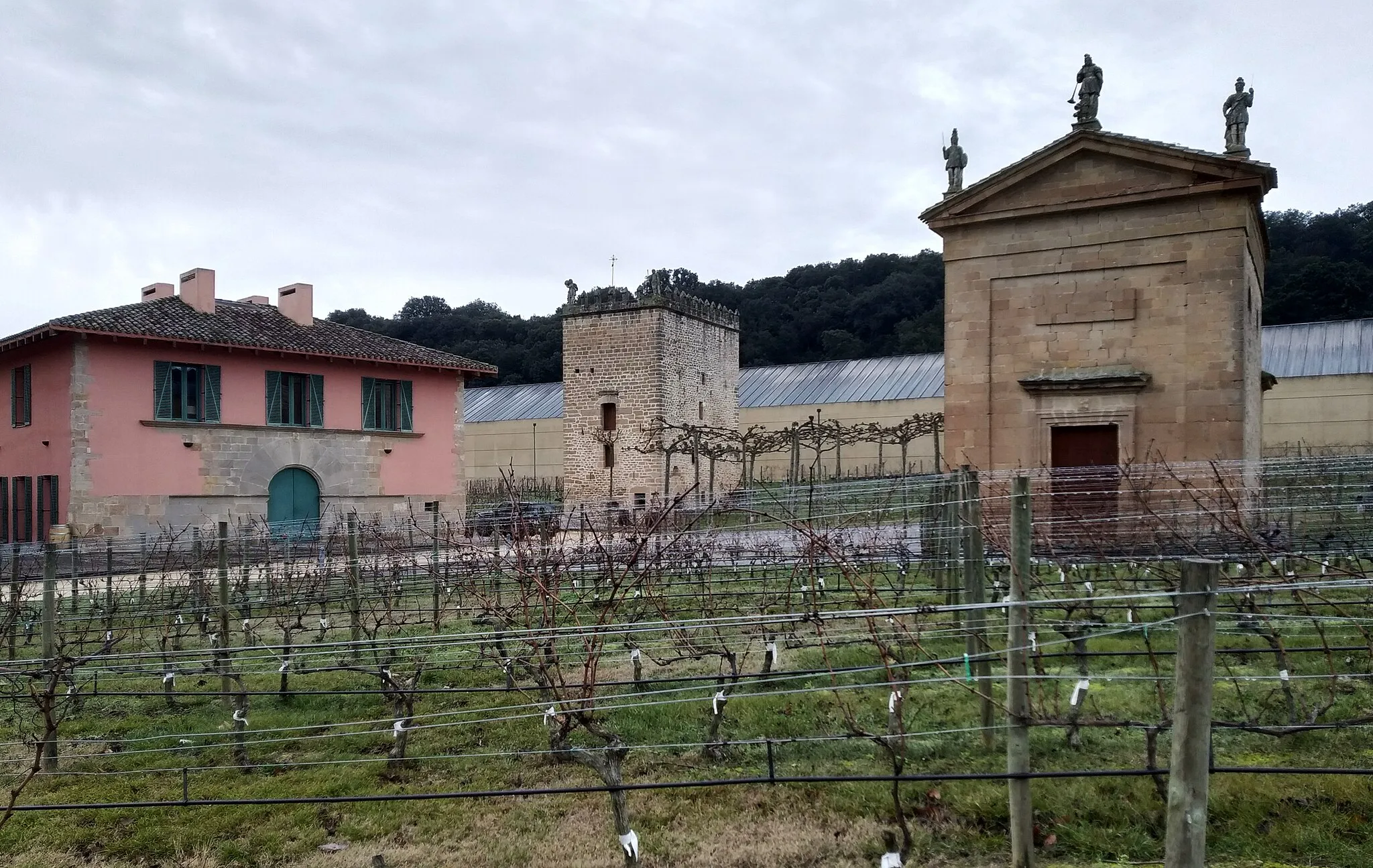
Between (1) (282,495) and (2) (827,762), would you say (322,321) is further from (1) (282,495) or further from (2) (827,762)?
(2) (827,762)

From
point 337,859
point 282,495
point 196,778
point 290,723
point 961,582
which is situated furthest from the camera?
point 282,495

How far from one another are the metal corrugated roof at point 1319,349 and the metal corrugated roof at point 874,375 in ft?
0.07

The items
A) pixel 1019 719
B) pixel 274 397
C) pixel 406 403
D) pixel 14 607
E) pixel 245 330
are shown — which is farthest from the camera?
pixel 406 403

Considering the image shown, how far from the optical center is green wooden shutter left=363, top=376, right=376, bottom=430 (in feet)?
76.9

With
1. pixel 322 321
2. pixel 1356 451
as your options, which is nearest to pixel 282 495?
pixel 322 321

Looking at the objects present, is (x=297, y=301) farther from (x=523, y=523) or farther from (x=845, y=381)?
(x=845, y=381)

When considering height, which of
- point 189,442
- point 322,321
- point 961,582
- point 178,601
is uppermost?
point 322,321

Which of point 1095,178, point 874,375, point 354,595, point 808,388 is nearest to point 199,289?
point 354,595

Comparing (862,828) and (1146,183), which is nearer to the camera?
(862,828)

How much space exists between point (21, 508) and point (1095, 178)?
2136cm

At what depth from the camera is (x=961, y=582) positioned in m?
9.62

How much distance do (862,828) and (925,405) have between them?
30.3 meters

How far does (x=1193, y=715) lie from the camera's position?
10.0 feet

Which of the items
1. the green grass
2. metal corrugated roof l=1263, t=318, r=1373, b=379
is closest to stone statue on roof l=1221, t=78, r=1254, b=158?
the green grass
